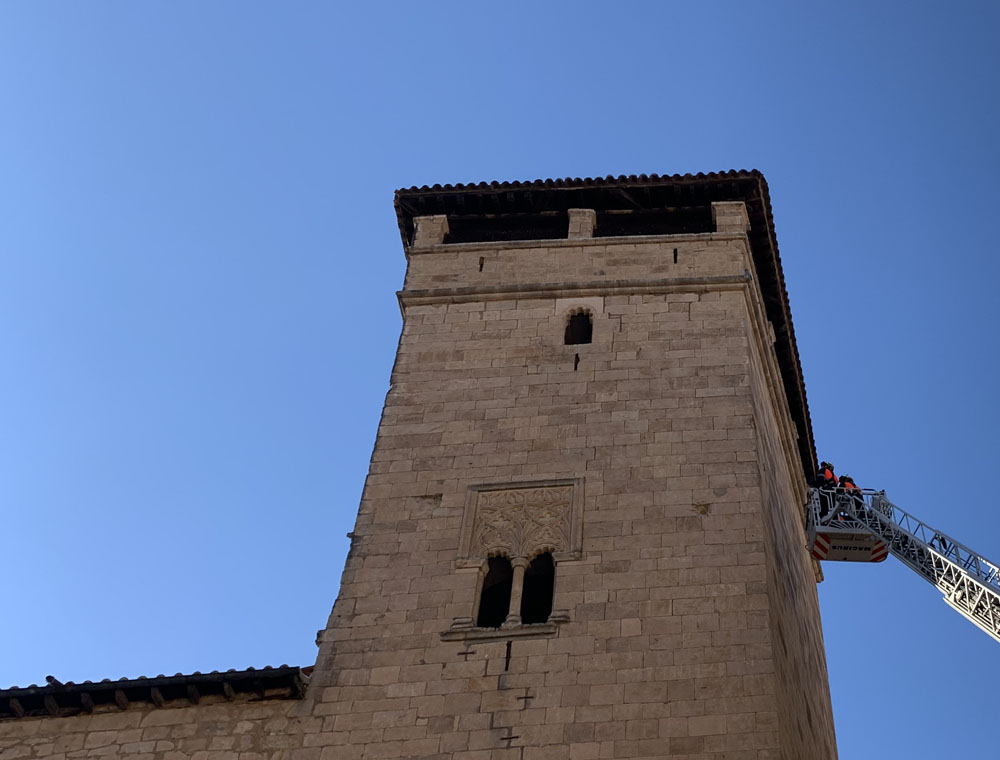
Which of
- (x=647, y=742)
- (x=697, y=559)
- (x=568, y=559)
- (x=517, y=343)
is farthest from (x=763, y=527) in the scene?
(x=517, y=343)

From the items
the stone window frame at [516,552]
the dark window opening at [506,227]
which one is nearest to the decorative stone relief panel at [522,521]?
the stone window frame at [516,552]

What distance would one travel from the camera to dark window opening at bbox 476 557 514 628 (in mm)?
15844

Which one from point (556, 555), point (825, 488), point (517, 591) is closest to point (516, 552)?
point (556, 555)

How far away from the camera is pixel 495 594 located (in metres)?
16.2

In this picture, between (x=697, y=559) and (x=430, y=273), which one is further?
(x=430, y=273)

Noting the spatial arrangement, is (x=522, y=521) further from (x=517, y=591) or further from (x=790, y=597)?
(x=790, y=597)

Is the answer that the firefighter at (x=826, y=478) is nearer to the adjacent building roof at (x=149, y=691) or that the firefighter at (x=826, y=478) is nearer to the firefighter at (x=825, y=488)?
the firefighter at (x=825, y=488)

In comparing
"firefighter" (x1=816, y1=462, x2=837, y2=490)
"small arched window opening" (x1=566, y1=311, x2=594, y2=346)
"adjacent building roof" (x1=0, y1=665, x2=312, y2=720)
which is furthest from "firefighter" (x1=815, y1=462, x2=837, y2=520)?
"adjacent building roof" (x1=0, y1=665, x2=312, y2=720)

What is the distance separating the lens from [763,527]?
1619cm

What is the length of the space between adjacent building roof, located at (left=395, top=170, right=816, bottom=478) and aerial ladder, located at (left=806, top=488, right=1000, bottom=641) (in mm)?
3511

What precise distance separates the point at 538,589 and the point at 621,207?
8.47m

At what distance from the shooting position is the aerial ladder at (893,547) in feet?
58.3

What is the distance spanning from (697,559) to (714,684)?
1829 millimetres

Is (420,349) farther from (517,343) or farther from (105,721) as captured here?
(105,721)
